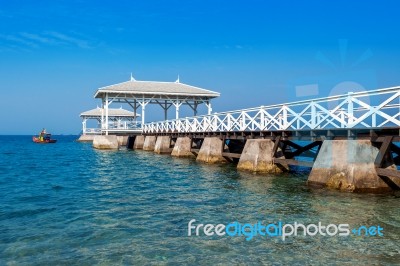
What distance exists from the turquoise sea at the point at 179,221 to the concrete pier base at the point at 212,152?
7461 millimetres

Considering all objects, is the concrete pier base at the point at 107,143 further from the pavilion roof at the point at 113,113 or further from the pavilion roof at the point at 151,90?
the pavilion roof at the point at 113,113

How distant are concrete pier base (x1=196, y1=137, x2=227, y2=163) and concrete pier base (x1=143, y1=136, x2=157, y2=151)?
1408 centimetres

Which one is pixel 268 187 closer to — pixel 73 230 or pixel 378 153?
pixel 378 153

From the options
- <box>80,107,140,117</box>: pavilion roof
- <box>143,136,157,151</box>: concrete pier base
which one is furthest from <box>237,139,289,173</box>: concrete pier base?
<box>80,107,140,117</box>: pavilion roof

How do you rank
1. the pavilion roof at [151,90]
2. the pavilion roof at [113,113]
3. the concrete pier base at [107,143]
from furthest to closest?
the pavilion roof at [113,113] < the concrete pier base at [107,143] < the pavilion roof at [151,90]

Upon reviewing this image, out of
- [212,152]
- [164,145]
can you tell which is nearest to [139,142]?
[164,145]

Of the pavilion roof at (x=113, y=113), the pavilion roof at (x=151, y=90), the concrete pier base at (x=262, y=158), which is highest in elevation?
the pavilion roof at (x=151, y=90)

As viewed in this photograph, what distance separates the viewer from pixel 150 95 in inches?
1526

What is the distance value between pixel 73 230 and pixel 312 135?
9.29 metres

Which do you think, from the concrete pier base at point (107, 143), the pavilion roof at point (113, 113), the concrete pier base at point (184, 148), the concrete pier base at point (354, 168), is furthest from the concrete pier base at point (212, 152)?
the pavilion roof at point (113, 113)

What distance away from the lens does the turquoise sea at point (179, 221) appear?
5645mm

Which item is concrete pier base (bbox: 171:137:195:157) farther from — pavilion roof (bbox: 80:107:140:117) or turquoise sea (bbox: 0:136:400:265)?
pavilion roof (bbox: 80:107:140:117)

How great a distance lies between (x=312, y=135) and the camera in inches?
525

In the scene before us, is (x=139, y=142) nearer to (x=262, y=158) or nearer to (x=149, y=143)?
(x=149, y=143)
